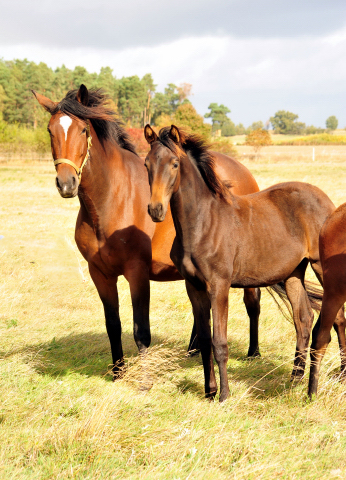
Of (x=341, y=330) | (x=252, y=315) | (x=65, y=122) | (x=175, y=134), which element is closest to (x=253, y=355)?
(x=252, y=315)

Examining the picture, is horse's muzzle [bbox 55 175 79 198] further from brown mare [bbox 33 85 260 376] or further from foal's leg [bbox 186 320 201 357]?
foal's leg [bbox 186 320 201 357]

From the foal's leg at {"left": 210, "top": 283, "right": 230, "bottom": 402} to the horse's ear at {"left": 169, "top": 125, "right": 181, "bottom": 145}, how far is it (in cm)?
121

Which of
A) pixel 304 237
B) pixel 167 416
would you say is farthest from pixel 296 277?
pixel 167 416

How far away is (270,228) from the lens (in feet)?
13.8

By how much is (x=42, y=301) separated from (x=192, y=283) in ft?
12.2

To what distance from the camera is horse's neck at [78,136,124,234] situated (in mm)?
4184

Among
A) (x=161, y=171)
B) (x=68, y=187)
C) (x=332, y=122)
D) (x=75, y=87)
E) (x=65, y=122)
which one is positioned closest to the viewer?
(x=161, y=171)

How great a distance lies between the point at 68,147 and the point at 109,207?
Result: 2.31 ft

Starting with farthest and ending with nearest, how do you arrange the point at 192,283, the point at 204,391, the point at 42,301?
the point at 42,301 → the point at 204,391 → the point at 192,283

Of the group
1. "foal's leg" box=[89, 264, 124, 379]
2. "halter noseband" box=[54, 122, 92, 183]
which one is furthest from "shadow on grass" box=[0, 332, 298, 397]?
"halter noseband" box=[54, 122, 92, 183]

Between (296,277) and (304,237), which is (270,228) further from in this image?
(296,277)

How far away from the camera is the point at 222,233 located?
12.7 ft

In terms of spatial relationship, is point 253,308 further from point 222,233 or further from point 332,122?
point 332,122

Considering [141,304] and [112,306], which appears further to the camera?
[112,306]
